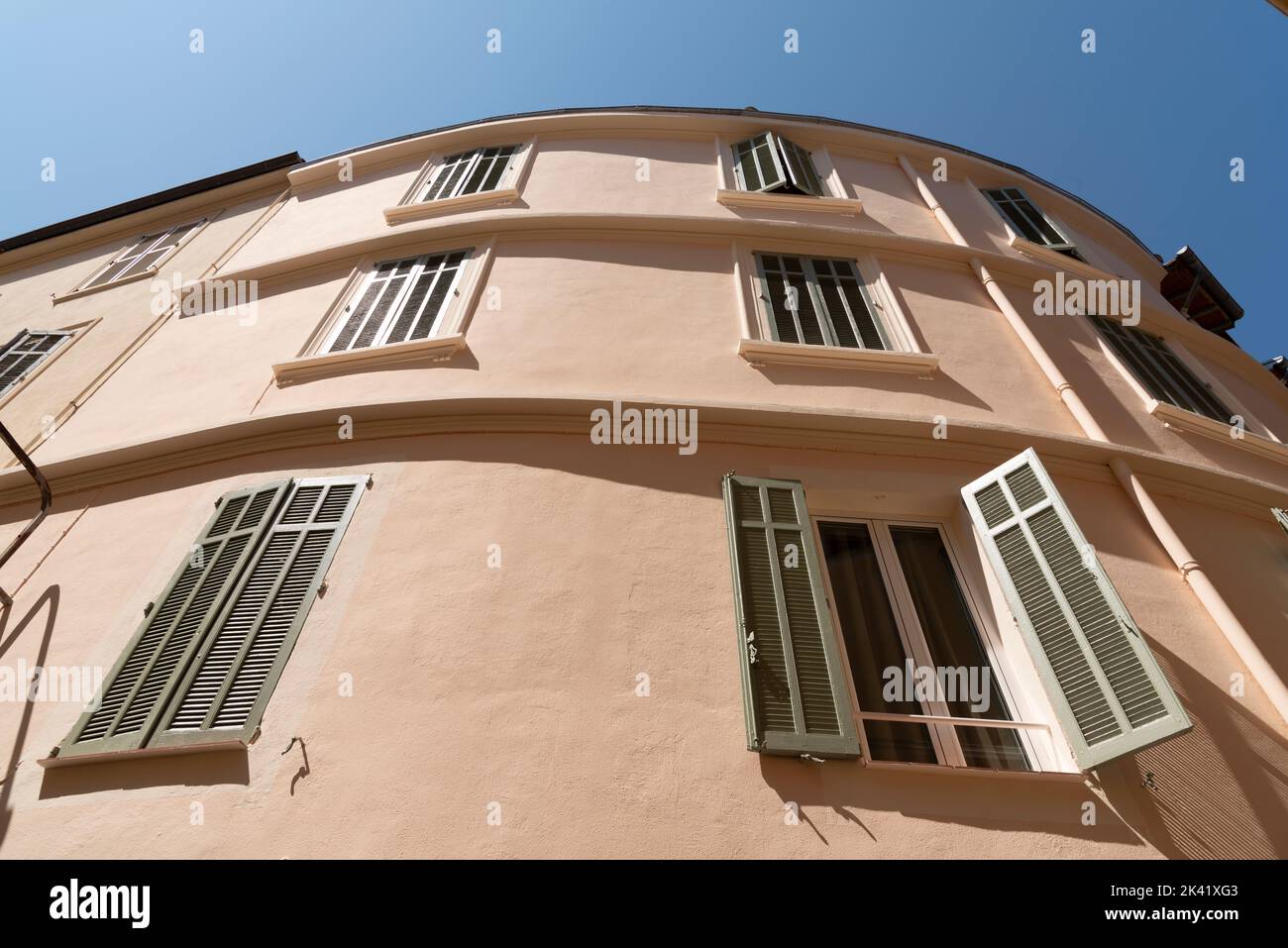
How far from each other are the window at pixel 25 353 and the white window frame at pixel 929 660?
8488 millimetres

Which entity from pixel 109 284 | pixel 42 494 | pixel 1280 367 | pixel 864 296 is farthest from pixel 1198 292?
pixel 109 284

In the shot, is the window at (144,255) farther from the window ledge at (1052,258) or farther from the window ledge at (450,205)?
the window ledge at (1052,258)

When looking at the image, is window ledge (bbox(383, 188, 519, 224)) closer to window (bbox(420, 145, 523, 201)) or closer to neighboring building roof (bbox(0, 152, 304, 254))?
window (bbox(420, 145, 523, 201))

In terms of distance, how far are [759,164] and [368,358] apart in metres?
5.52

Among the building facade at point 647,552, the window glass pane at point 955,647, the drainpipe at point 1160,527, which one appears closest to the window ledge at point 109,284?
the building facade at point 647,552

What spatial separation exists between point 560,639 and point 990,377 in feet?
14.4

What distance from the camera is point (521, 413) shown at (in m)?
5.48

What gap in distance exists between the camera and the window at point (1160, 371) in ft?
23.5

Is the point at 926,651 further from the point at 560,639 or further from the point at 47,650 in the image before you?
the point at 47,650

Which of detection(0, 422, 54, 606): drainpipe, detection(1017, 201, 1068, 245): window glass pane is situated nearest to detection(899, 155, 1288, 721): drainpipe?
detection(1017, 201, 1068, 245): window glass pane

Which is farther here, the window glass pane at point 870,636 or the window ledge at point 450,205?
the window ledge at point 450,205

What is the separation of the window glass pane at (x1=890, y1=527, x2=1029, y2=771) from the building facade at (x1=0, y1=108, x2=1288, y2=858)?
0.07ft

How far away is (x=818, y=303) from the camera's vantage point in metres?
7.01
